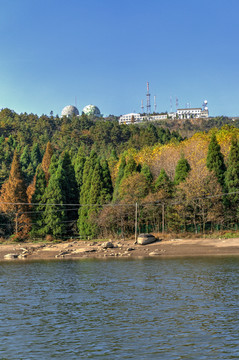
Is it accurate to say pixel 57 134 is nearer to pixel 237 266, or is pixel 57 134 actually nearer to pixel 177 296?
pixel 237 266

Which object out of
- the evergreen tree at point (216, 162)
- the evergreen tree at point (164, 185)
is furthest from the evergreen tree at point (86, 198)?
the evergreen tree at point (216, 162)

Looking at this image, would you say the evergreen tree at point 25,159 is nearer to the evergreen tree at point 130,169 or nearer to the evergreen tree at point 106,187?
the evergreen tree at point 106,187

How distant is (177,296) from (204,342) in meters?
9.24

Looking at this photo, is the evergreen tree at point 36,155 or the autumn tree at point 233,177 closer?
the autumn tree at point 233,177

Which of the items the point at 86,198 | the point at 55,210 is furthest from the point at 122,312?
the point at 86,198

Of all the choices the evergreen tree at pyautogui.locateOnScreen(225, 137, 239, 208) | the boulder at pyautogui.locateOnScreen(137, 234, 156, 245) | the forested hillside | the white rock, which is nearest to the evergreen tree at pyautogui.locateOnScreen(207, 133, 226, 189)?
the forested hillside

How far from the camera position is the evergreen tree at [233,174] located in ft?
189

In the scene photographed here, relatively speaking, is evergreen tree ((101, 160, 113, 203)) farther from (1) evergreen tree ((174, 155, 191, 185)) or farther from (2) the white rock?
(2) the white rock

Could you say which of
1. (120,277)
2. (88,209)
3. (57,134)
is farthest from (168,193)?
(57,134)

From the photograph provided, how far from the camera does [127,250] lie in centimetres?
5272

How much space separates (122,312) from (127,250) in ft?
95.7

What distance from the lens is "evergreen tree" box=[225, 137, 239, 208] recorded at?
189ft

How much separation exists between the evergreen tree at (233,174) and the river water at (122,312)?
18253 mm

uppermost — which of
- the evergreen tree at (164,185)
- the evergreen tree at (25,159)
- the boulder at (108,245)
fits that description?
Answer: the evergreen tree at (25,159)
